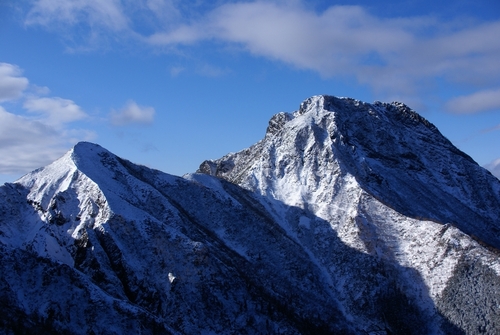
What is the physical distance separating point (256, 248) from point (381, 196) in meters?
27.0

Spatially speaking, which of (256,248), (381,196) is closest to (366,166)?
(381,196)

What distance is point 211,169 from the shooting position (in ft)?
431

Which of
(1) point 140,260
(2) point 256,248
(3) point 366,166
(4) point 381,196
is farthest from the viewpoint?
(3) point 366,166

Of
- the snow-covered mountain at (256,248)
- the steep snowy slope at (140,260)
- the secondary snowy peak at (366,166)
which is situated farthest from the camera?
the secondary snowy peak at (366,166)

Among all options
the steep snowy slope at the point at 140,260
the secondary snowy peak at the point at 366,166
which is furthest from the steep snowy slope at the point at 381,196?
the steep snowy slope at the point at 140,260

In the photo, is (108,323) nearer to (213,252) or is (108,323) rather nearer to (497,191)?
(213,252)

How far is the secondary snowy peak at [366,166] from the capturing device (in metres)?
100

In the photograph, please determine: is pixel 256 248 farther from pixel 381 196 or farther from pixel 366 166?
pixel 366 166

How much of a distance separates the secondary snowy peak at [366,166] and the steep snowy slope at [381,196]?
9.2 inches

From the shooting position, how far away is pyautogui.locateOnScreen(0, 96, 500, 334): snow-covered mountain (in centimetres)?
6538

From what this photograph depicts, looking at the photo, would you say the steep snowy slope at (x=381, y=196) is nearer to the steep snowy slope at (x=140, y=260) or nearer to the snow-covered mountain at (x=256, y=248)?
the snow-covered mountain at (x=256, y=248)

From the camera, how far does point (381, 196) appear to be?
98.5 metres

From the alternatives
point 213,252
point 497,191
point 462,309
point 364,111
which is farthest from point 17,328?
point 497,191

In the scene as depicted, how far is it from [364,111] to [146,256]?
67.3m
